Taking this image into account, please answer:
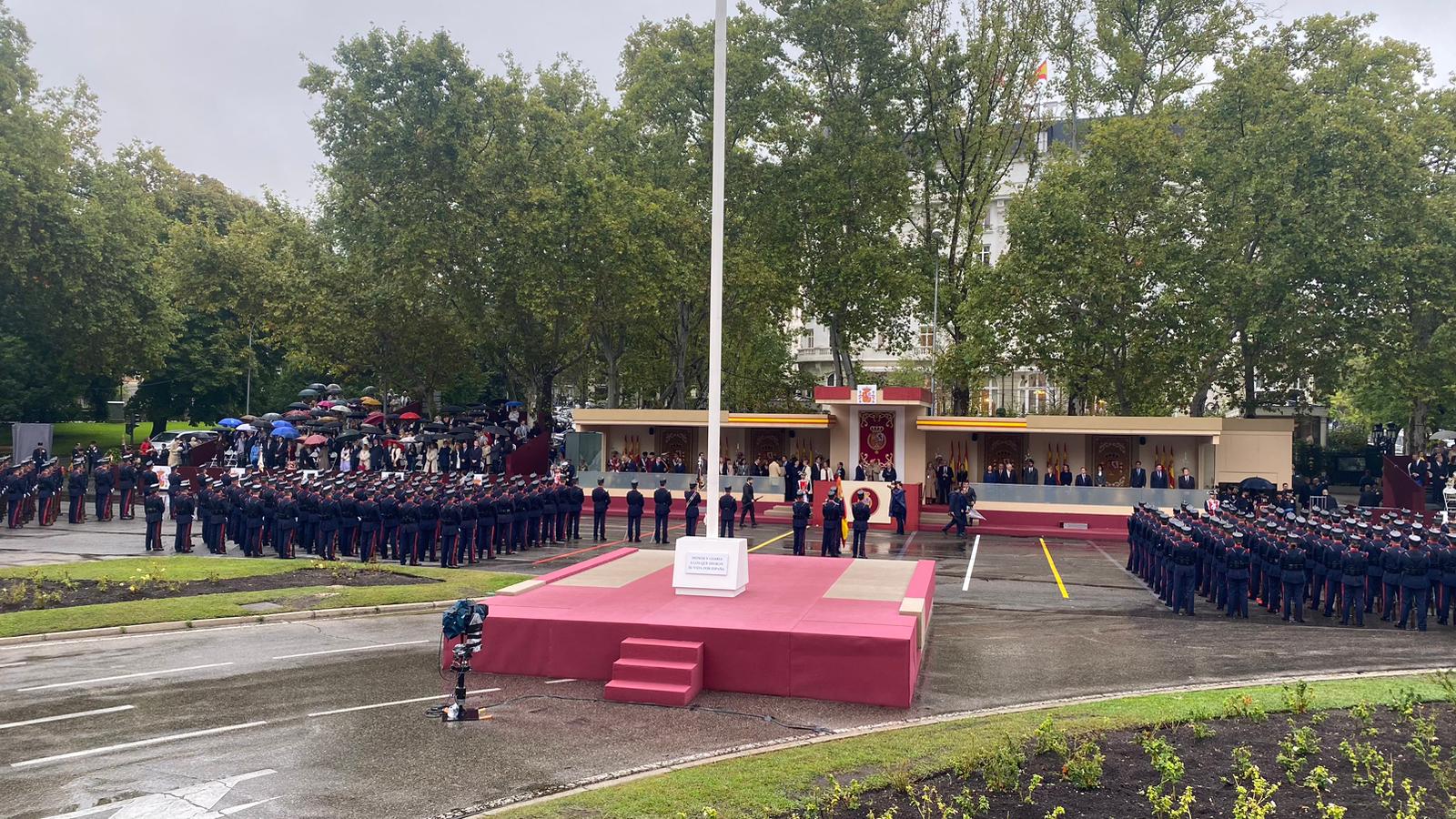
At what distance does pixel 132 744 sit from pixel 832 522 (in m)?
17.2

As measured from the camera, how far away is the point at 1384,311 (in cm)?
3747

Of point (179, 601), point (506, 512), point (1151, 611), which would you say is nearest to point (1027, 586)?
point (1151, 611)

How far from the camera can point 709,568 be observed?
1472 centimetres

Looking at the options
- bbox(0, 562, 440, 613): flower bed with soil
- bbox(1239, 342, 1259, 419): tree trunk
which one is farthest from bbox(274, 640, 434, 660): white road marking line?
bbox(1239, 342, 1259, 419): tree trunk

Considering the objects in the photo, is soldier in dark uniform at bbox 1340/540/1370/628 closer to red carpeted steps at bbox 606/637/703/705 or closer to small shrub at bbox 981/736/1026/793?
small shrub at bbox 981/736/1026/793

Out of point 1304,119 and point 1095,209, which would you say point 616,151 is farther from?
point 1304,119

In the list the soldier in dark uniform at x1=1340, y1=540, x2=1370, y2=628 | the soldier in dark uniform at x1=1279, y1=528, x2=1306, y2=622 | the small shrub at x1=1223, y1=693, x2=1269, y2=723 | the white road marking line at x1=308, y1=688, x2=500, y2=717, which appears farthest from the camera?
the soldier in dark uniform at x1=1279, y1=528, x2=1306, y2=622

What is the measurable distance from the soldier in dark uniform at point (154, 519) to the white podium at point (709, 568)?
1514cm

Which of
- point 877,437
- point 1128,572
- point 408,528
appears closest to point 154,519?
point 408,528

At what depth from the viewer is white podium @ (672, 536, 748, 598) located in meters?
14.6

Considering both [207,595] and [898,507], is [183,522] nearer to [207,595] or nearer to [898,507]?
[207,595]

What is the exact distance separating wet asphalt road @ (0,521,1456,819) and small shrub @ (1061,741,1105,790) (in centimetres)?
283

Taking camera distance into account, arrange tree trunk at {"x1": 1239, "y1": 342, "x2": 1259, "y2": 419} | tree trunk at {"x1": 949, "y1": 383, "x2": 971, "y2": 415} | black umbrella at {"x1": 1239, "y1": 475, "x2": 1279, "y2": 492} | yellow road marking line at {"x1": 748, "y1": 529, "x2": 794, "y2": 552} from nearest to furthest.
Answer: yellow road marking line at {"x1": 748, "y1": 529, "x2": 794, "y2": 552}, black umbrella at {"x1": 1239, "y1": 475, "x2": 1279, "y2": 492}, tree trunk at {"x1": 1239, "y1": 342, "x2": 1259, "y2": 419}, tree trunk at {"x1": 949, "y1": 383, "x2": 971, "y2": 415}

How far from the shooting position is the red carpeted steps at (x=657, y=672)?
11.7 m
